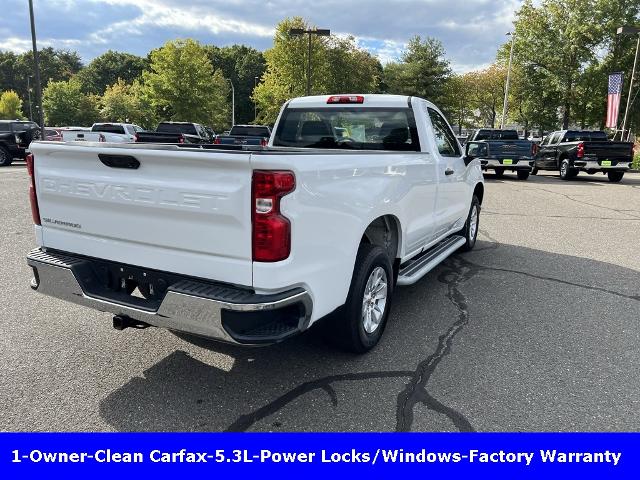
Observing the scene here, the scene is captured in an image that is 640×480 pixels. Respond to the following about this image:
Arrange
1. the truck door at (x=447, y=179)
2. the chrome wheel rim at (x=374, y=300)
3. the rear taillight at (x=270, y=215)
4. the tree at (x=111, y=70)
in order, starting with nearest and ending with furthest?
the rear taillight at (x=270, y=215) → the chrome wheel rim at (x=374, y=300) → the truck door at (x=447, y=179) → the tree at (x=111, y=70)

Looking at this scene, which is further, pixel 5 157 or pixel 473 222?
pixel 5 157

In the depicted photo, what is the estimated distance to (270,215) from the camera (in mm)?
2615

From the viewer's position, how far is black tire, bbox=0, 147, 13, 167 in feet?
66.5

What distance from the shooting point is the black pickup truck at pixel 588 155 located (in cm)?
1691

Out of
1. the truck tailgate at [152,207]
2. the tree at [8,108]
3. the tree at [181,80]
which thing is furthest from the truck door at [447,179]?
the tree at [8,108]

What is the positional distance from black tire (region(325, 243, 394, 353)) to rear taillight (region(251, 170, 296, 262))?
0.94 m

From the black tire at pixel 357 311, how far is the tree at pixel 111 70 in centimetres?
10694

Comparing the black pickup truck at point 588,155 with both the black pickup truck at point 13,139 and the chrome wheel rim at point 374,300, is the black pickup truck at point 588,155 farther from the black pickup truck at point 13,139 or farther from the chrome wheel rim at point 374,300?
the black pickup truck at point 13,139

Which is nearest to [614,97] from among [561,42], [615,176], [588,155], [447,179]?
[615,176]

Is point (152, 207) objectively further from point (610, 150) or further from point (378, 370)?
point (610, 150)

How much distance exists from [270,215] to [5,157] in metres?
22.1

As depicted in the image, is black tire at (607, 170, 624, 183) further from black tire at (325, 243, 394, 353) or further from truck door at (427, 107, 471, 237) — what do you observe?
black tire at (325, 243, 394, 353)

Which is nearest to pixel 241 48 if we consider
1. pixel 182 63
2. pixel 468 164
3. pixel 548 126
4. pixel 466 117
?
pixel 466 117
